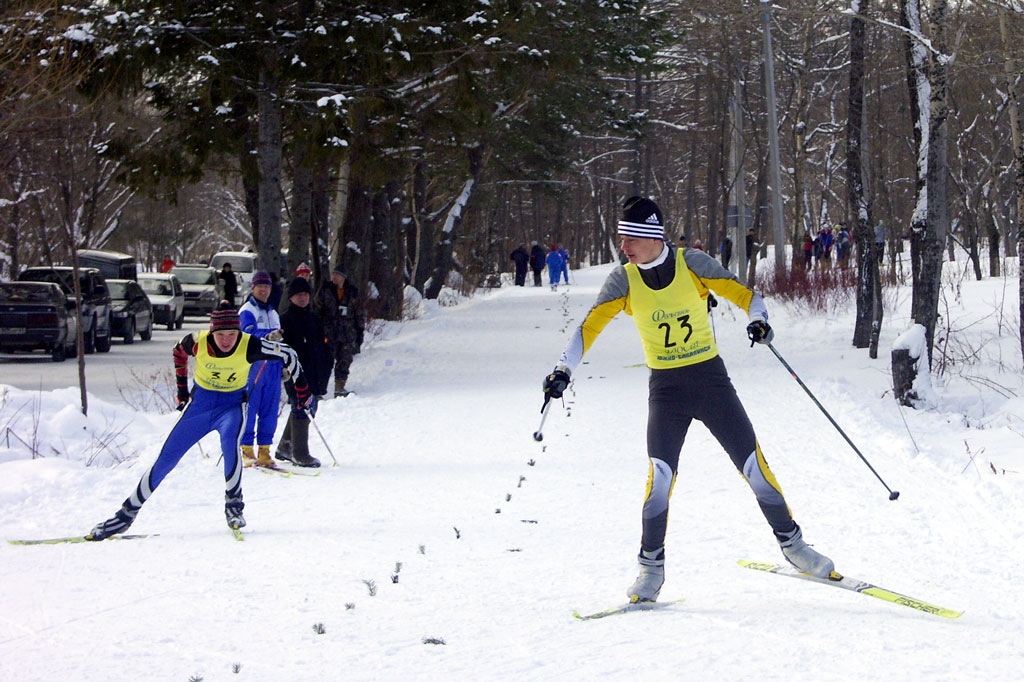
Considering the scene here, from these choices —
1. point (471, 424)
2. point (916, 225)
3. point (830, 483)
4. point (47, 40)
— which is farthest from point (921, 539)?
point (47, 40)

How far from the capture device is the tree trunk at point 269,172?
16.4 m

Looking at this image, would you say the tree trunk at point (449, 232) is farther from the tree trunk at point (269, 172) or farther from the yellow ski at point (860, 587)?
the yellow ski at point (860, 587)

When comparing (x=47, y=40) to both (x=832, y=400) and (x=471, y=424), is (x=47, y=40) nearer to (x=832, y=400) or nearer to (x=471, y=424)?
(x=471, y=424)

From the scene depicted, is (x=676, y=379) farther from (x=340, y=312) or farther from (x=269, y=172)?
(x=269, y=172)

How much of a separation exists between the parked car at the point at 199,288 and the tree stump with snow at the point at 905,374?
89.9ft

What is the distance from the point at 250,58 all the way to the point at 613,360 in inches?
300

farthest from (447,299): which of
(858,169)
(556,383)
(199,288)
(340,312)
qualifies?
(556,383)

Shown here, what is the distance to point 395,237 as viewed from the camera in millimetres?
29297

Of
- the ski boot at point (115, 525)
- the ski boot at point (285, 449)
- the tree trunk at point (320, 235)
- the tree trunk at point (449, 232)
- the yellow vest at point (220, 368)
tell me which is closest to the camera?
the ski boot at point (115, 525)

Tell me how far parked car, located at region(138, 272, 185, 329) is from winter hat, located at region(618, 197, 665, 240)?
2858cm

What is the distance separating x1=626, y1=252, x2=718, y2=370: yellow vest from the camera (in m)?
5.68

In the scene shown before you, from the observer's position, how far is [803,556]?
5715 mm

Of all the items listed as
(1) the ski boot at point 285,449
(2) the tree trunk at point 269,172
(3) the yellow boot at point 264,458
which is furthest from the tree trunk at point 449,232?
(3) the yellow boot at point 264,458

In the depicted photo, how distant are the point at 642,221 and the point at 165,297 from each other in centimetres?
2924
